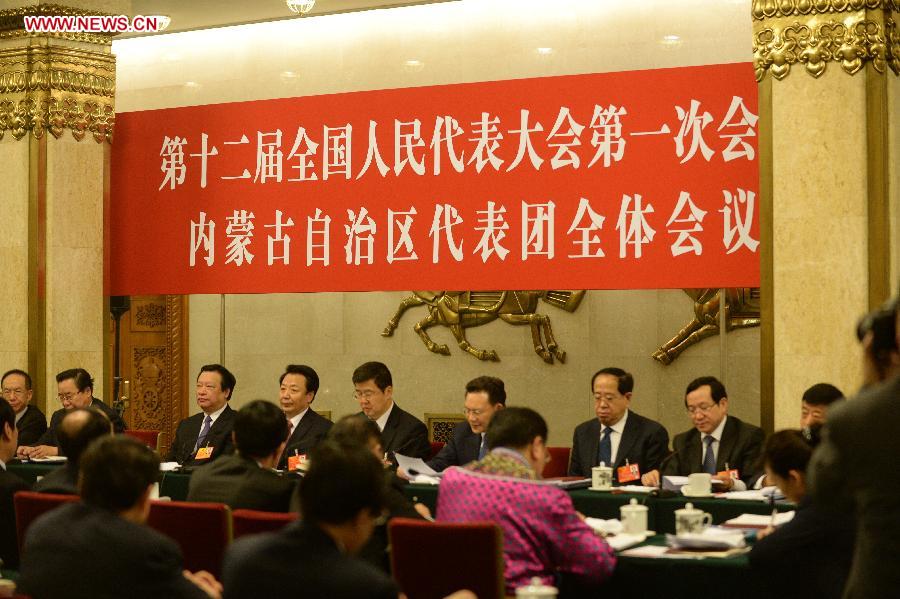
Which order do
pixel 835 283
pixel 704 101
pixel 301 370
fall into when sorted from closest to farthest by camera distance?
pixel 835 283, pixel 704 101, pixel 301 370

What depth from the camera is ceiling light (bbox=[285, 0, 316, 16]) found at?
808cm

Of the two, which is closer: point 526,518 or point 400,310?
point 526,518

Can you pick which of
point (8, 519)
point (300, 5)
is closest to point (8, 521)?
point (8, 519)

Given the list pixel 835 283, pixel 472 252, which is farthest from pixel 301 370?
pixel 835 283

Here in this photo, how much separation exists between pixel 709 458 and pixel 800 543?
2.25 m

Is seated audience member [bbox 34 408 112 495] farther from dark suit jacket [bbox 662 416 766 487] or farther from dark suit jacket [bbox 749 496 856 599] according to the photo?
dark suit jacket [bbox 662 416 766 487]

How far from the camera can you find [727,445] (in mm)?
5816

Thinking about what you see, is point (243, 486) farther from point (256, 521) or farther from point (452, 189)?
point (452, 189)

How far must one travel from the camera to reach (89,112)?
7.86m

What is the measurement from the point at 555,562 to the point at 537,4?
5.07 meters

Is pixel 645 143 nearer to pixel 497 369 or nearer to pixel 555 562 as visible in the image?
pixel 497 369

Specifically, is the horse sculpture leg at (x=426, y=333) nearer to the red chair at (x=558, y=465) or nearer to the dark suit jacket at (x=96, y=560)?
the red chair at (x=558, y=465)

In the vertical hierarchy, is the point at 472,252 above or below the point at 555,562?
above

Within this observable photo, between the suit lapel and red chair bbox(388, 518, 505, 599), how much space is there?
2.37m
